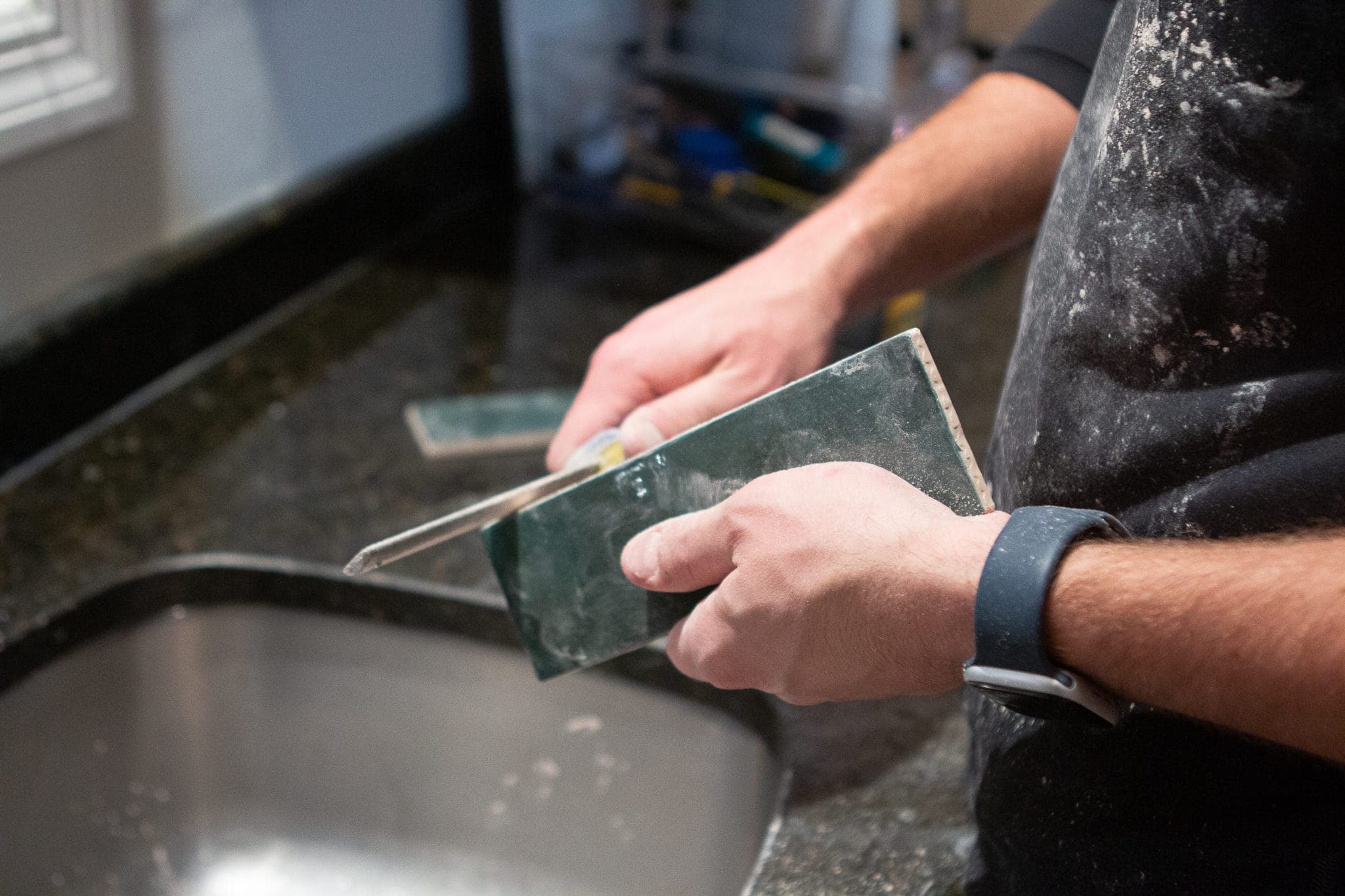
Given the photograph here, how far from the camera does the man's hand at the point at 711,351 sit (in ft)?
1.98

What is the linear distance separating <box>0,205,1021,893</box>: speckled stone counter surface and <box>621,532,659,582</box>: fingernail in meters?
0.19

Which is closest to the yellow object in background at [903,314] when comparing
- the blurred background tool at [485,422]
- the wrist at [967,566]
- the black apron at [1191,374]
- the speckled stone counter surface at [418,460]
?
the speckled stone counter surface at [418,460]

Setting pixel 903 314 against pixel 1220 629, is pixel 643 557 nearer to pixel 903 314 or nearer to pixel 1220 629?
pixel 1220 629

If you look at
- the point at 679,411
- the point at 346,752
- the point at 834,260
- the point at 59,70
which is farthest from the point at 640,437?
the point at 59,70

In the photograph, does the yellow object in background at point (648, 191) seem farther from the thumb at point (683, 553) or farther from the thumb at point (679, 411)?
the thumb at point (683, 553)

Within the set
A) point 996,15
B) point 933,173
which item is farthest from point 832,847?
point 996,15

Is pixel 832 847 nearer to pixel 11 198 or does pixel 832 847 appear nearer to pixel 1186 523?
pixel 1186 523

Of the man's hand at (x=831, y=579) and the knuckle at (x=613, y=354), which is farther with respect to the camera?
the knuckle at (x=613, y=354)

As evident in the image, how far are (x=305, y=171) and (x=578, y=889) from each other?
0.74 meters

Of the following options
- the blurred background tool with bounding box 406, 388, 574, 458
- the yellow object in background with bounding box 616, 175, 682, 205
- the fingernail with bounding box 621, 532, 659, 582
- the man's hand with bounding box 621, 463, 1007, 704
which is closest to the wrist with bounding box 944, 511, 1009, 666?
the man's hand with bounding box 621, 463, 1007, 704

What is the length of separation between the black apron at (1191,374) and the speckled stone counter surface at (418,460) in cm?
12

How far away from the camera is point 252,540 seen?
2.63ft

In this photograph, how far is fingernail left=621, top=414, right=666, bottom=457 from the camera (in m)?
0.57

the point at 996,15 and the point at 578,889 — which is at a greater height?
the point at 996,15
